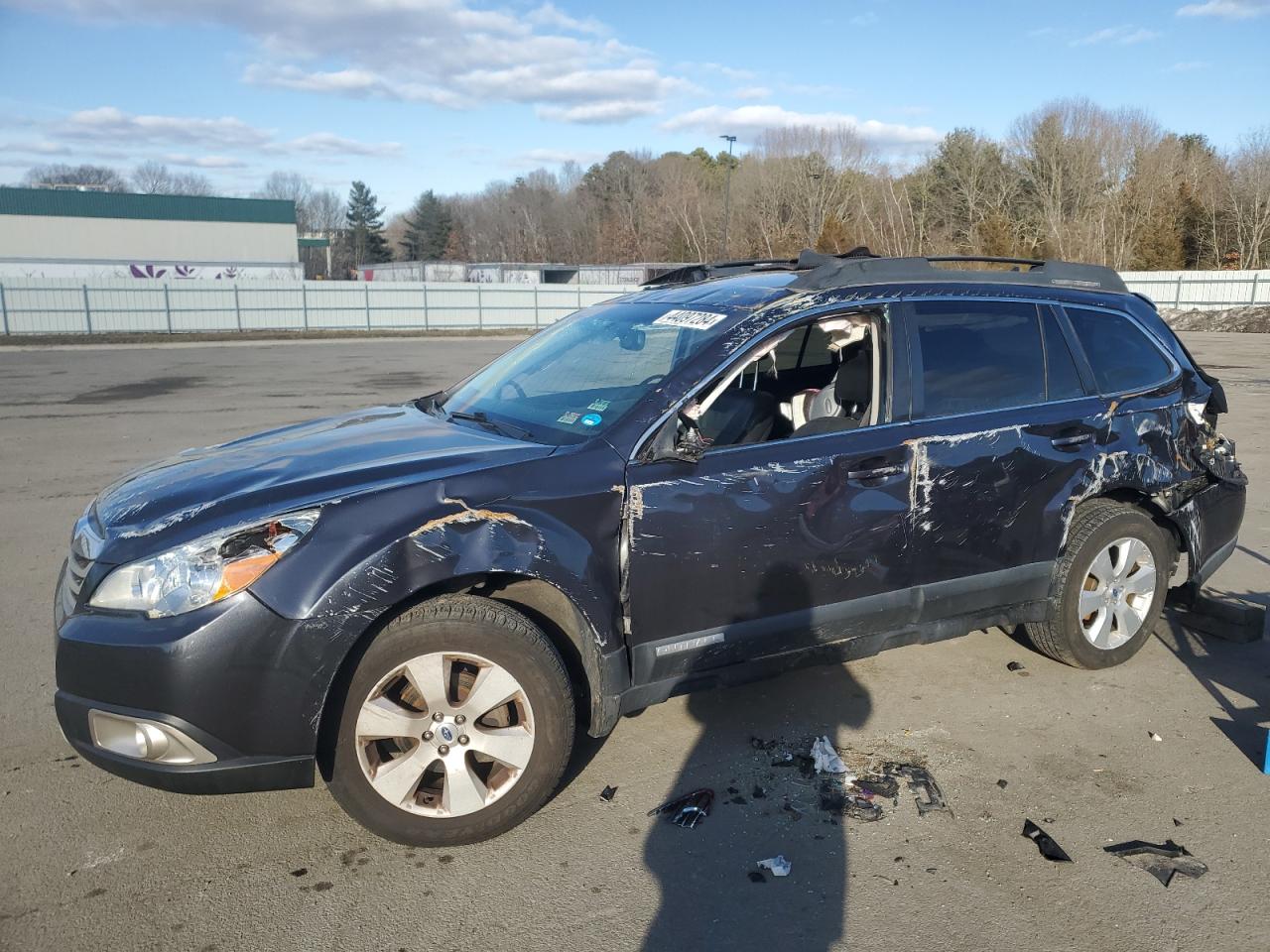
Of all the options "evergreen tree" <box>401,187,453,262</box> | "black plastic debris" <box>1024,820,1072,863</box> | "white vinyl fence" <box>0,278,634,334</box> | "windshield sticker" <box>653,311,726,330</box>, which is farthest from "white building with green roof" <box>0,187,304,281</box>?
"black plastic debris" <box>1024,820,1072,863</box>

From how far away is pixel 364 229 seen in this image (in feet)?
369

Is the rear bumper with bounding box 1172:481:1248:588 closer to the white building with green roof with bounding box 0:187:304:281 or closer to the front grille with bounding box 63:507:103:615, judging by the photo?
the front grille with bounding box 63:507:103:615

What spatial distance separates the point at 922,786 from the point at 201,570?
2.66 meters

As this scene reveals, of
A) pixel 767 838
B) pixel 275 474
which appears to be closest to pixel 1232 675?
pixel 767 838

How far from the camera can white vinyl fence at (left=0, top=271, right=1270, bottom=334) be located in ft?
106

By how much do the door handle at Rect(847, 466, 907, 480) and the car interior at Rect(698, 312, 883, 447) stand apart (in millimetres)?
206

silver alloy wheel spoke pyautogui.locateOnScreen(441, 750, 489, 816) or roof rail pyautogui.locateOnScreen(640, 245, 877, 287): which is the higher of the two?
roof rail pyautogui.locateOnScreen(640, 245, 877, 287)

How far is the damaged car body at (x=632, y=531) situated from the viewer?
2.90 m

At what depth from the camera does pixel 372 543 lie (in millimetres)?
2961

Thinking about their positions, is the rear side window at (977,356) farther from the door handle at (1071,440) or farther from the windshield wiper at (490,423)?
the windshield wiper at (490,423)

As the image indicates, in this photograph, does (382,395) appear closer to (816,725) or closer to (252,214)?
(816,725)

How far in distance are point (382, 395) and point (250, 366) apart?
7.76m

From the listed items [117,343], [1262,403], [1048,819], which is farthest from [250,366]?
[1048,819]

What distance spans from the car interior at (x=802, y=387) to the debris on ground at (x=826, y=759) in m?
1.26
